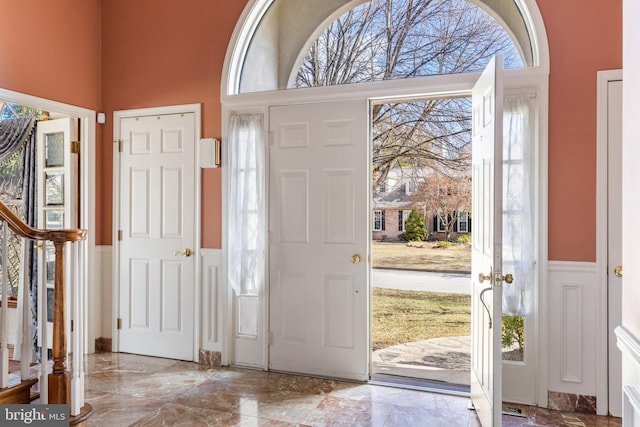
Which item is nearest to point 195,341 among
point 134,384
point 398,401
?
point 134,384

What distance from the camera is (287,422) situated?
2709 millimetres

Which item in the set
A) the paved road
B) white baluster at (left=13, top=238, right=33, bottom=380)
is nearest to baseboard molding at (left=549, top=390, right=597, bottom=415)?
white baluster at (left=13, top=238, right=33, bottom=380)

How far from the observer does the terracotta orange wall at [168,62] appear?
3.73 metres

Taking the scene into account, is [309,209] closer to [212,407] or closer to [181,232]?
[181,232]

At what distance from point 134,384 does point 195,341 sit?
609mm

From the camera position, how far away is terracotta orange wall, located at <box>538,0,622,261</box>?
2824 mm

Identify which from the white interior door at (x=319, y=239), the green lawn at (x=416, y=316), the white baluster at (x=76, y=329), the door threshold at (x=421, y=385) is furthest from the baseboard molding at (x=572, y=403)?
the white baluster at (x=76, y=329)

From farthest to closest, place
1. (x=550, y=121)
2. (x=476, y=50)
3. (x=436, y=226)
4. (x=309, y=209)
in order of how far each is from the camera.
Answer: (x=436, y=226) < (x=309, y=209) < (x=476, y=50) < (x=550, y=121)

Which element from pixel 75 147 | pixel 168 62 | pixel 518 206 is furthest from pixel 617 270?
pixel 75 147

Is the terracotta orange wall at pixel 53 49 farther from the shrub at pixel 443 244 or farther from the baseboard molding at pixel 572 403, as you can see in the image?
the shrub at pixel 443 244

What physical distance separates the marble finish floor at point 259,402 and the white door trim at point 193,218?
44 cm

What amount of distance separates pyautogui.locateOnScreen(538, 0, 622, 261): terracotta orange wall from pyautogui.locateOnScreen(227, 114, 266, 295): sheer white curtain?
2124 mm

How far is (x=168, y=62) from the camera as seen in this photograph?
3.89 meters

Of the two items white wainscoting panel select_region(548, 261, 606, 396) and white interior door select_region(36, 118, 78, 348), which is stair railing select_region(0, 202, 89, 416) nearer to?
white interior door select_region(36, 118, 78, 348)
